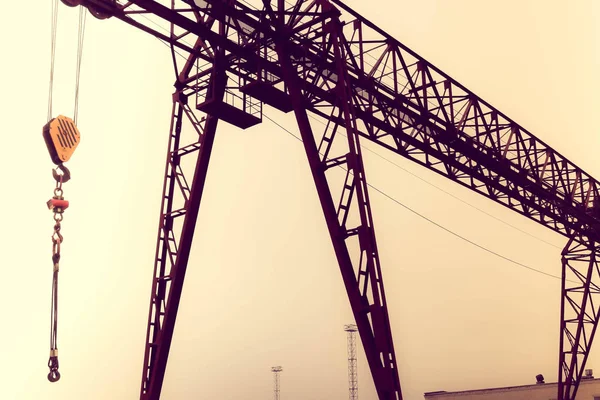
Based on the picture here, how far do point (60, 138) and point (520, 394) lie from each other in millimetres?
29477

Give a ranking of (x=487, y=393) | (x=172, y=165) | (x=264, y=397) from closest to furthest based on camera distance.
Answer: (x=172, y=165), (x=487, y=393), (x=264, y=397)

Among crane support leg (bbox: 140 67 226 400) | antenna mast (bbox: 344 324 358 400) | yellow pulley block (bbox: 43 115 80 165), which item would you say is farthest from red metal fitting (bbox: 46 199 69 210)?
antenna mast (bbox: 344 324 358 400)

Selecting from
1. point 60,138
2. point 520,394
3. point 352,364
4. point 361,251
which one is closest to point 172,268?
point 361,251

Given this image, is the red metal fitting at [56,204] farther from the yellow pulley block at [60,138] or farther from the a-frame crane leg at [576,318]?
the a-frame crane leg at [576,318]

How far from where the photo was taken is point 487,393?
30375mm

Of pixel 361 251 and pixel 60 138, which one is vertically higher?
pixel 60 138

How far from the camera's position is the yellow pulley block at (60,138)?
28.0 ft

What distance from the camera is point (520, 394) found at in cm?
3119

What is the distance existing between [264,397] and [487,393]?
80.0ft

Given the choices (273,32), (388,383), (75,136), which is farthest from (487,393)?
(75,136)

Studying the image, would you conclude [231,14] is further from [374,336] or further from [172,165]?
[374,336]

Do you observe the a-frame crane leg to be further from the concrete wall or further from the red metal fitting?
the red metal fitting

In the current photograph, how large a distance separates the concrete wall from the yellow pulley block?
25.9 m

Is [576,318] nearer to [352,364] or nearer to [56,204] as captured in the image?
[352,364]
